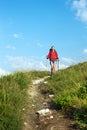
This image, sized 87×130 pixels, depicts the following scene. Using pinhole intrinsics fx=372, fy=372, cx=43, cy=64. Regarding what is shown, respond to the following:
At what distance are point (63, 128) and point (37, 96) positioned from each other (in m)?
4.69

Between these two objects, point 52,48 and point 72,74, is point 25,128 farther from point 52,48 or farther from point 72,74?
point 52,48

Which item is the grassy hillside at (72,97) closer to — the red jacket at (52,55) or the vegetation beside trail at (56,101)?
the vegetation beside trail at (56,101)

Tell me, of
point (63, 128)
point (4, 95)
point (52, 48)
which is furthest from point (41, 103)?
point (52, 48)

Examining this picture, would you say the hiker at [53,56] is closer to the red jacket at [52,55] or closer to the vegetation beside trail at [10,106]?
the red jacket at [52,55]

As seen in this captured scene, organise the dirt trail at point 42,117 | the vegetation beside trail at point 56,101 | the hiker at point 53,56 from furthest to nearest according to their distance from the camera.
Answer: the hiker at point 53,56 < the dirt trail at point 42,117 < the vegetation beside trail at point 56,101

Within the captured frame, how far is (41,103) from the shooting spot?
14.8 meters

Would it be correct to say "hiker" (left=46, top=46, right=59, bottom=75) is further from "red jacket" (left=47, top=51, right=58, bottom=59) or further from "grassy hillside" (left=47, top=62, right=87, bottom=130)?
"grassy hillside" (left=47, top=62, right=87, bottom=130)

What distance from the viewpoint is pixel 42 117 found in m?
12.8

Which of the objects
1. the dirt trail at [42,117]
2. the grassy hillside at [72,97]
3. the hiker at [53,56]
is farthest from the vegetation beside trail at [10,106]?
the hiker at [53,56]

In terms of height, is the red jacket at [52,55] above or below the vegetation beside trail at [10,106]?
above

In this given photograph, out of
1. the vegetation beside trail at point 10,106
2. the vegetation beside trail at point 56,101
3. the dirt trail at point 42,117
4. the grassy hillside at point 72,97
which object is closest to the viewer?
the vegetation beside trail at point 10,106

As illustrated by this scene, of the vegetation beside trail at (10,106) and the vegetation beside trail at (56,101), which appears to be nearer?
the vegetation beside trail at (10,106)

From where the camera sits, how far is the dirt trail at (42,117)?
11910 millimetres

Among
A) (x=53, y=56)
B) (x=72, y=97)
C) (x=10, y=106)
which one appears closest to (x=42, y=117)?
(x=10, y=106)
